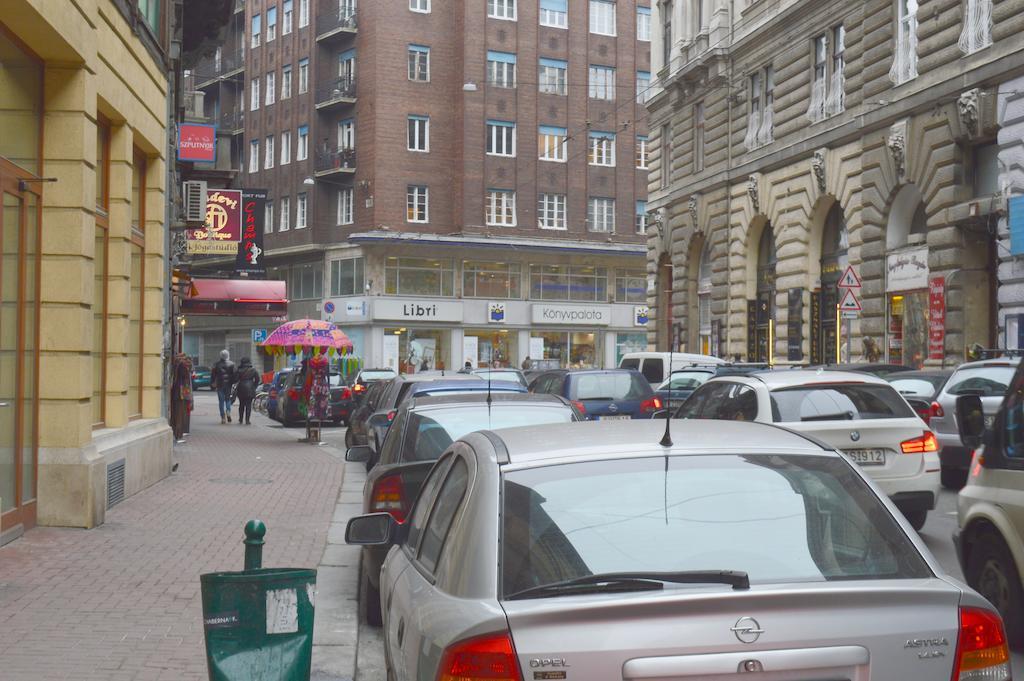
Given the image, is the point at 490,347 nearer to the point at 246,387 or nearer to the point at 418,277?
the point at 418,277

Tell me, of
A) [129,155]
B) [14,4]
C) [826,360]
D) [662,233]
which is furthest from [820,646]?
[662,233]

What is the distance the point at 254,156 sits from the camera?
217 feet

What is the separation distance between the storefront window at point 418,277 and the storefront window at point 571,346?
525 centimetres

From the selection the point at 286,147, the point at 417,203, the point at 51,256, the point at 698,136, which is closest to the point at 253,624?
the point at 51,256

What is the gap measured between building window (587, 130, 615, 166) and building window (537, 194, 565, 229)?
2.61m

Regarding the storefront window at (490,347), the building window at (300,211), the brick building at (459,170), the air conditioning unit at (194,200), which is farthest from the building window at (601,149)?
the air conditioning unit at (194,200)

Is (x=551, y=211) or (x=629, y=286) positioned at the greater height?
(x=551, y=211)

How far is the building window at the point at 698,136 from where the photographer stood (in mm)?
43844

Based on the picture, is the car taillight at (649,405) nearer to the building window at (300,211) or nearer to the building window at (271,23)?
the building window at (300,211)

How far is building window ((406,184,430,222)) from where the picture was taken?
57594 millimetres

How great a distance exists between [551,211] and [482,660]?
57661 mm

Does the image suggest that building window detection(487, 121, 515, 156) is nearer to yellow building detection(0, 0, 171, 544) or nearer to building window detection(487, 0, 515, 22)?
building window detection(487, 0, 515, 22)

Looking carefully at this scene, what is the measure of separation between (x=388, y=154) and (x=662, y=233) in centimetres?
1506

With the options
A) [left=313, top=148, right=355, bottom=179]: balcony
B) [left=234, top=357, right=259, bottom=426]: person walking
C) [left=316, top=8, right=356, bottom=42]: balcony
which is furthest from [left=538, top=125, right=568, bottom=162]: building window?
[left=234, top=357, right=259, bottom=426]: person walking
